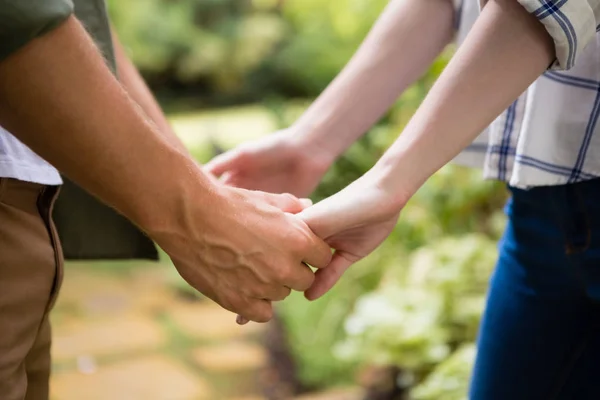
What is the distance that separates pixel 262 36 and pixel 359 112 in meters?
3.69

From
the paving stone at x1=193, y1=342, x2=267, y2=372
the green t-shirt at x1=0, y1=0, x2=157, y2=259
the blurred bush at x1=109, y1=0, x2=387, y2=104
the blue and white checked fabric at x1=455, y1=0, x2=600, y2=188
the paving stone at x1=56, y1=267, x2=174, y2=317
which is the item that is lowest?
the paving stone at x1=56, y1=267, x2=174, y2=317

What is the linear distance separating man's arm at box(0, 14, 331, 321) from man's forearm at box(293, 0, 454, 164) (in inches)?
7.3

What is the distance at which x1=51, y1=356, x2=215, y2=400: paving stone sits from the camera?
2.43m

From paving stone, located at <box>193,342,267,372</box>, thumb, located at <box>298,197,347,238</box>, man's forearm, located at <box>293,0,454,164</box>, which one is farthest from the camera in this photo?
paving stone, located at <box>193,342,267,372</box>

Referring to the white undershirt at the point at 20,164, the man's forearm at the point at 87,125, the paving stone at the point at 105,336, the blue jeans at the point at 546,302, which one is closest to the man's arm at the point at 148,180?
the man's forearm at the point at 87,125

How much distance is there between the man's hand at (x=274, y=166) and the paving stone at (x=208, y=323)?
1.54 m

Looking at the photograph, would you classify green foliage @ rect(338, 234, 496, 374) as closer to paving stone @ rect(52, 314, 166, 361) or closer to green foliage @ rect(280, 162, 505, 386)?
green foliage @ rect(280, 162, 505, 386)

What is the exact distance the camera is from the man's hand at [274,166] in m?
1.32

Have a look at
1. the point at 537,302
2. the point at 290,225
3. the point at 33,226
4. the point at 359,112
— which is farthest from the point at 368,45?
the point at 33,226

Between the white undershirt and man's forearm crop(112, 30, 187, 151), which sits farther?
man's forearm crop(112, 30, 187, 151)

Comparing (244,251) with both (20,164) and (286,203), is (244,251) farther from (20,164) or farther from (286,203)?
(20,164)

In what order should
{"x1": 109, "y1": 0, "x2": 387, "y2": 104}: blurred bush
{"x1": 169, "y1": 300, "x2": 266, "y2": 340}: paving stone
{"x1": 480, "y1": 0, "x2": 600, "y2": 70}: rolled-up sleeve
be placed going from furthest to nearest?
1. {"x1": 109, "y1": 0, "x2": 387, "y2": 104}: blurred bush
2. {"x1": 169, "y1": 300, "x2": 266, "y2": 340}: paving stone
3. {"x1": 480, "y1": 0, "x2": 600, "y2": 70}: rolled-up sleeve

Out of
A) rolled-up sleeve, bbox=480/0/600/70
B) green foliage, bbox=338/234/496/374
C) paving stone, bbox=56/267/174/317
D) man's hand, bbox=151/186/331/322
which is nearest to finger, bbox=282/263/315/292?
man's hand, bbox=151/186/331/322

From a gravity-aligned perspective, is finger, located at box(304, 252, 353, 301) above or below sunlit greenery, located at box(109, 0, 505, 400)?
above
